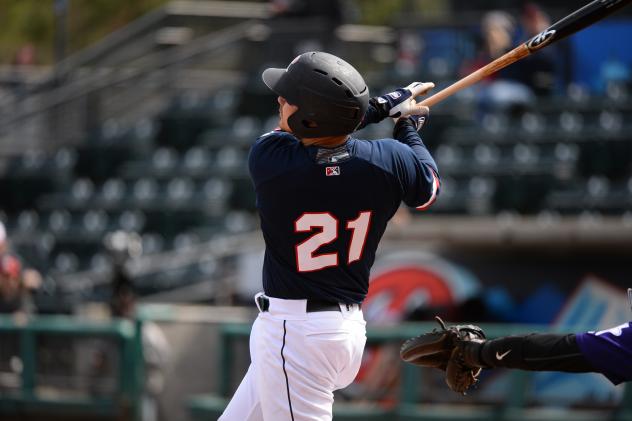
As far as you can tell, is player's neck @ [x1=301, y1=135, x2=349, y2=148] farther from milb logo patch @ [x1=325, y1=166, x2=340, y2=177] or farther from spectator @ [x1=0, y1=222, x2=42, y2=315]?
spectator @ [x1=0, y1=222, x2=42, y2=315]

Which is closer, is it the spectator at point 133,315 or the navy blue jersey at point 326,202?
the navy blue jersey at point 326,202

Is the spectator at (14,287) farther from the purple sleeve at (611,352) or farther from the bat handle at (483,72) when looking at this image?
the purple sleeve at (611,352)

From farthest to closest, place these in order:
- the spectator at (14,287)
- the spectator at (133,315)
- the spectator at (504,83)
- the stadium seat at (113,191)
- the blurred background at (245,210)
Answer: the stadium seat at (113,191)
the spectator at (504,83)
the spectator at (14,287)
the spectator at (133,315)
the blurred background at (245,210)

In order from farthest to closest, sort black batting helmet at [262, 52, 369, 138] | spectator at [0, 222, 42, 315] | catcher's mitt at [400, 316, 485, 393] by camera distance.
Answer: spectator at [0, 222, 42, 315], catcher's mitt at [400, 316, 485, 393], black batting helmet at [262, 52, 369, 138]

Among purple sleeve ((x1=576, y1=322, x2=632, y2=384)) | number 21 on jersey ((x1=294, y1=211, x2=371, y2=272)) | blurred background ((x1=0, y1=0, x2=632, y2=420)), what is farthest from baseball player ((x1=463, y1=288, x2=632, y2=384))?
blurred background ((x1=0, y1=0, x2=632, y2=420))

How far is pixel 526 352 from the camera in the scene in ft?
13.2

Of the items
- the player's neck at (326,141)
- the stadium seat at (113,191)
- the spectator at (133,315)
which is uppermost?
the player's neck at (326,141)

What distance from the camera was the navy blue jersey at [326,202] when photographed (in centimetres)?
384

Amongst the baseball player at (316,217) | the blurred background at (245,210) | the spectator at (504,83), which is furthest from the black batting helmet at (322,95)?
the spectator at (504,83)

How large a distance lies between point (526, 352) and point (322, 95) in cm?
116

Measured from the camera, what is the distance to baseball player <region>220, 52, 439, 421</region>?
12.6 feet

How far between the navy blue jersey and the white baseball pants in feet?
0.24

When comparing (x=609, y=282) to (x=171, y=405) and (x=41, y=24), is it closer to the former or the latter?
(x=171, y=405)

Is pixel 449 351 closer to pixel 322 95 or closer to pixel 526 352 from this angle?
pixel 526 352
